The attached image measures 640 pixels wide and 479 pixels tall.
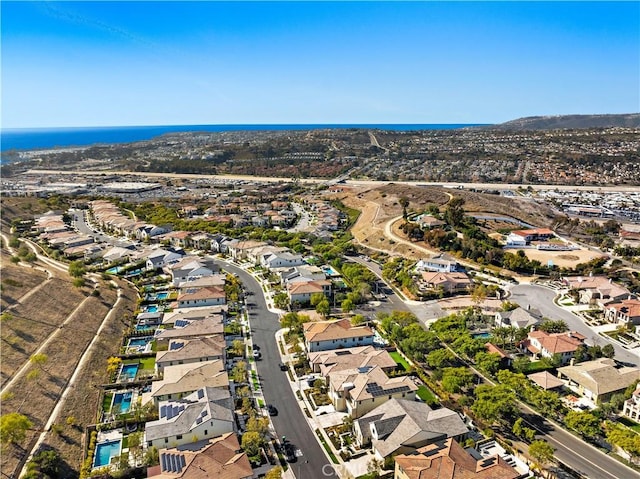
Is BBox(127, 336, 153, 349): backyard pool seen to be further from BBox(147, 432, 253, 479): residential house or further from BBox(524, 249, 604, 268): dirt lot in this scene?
BBox(524, 249, 604, 268): dirt lot

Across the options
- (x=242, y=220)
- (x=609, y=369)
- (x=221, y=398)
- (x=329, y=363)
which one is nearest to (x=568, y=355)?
(x=609, y=369)

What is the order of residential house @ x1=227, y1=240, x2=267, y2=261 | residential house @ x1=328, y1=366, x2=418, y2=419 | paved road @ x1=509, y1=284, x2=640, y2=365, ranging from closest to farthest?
residential house @ x1=328, y1=366, x2=418, y2=419
paved road @ x1=509, y1=284, x2=640, y2=365
residential house @ x1=227, y1=240, x2=267, y2=261

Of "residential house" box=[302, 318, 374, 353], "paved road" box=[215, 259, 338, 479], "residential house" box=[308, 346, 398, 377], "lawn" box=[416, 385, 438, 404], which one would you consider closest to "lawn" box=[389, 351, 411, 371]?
"residential house" box=[308, 346, 398, 377]

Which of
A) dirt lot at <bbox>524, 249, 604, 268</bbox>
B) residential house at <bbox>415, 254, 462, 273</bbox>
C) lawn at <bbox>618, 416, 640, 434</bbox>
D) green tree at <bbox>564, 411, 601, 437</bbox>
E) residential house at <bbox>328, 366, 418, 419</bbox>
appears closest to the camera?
green tree at <bbox>564, 411, 601, 437</bbox>

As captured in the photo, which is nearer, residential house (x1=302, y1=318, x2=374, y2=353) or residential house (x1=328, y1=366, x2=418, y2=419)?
residential house (x1=328, y1=366, x2=418, y2=419)

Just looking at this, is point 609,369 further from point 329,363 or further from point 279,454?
point 279,454

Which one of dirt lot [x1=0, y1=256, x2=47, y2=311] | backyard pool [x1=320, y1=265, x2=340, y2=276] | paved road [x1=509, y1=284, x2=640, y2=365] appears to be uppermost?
dirt lot [x1=0, y1=256, x2=47, y2=311]

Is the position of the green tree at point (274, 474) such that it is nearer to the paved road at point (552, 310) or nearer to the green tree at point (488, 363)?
the green tree at point (488, 363)
